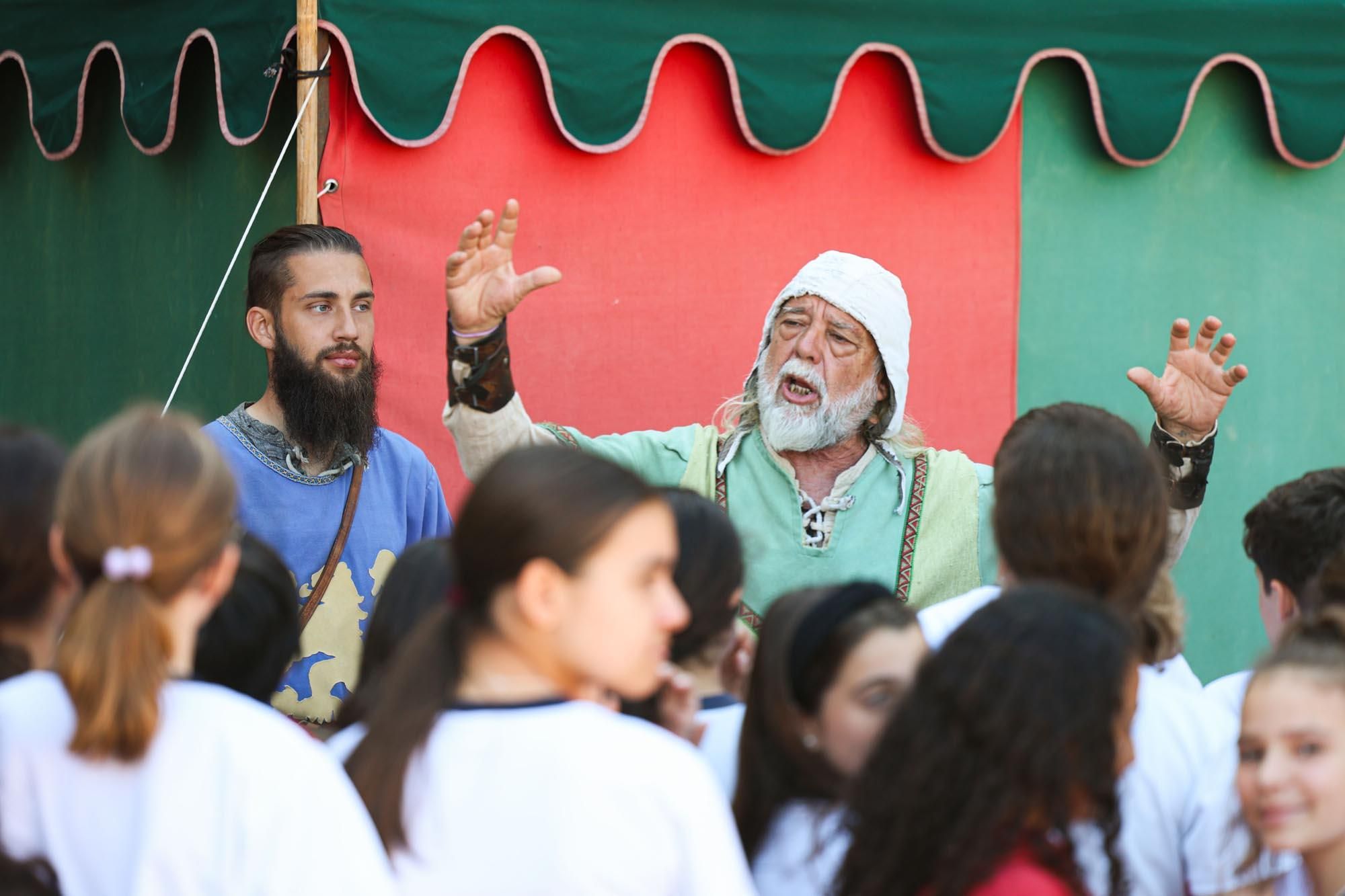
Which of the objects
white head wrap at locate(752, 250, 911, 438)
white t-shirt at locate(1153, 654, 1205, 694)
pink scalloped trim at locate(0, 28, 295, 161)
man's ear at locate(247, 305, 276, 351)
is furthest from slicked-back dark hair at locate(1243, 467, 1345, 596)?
pink scalloped trim at locate(0, 28, 295, 161)

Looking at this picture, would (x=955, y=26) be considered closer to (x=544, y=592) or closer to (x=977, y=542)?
(x=977, y=542)

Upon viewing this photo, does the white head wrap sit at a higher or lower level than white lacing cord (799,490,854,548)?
higher

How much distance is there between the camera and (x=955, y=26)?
14.4 feet

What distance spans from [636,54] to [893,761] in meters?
2.71

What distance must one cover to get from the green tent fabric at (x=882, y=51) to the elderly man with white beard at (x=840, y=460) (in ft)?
1.72

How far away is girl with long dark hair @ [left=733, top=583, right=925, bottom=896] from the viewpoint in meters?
2.12

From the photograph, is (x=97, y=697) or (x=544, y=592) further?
(x=544, y=592)

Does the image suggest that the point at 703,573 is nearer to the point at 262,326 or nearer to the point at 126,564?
the point at 126,564

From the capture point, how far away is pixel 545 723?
5.65ft

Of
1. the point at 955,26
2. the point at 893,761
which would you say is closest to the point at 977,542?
the point at 955,26

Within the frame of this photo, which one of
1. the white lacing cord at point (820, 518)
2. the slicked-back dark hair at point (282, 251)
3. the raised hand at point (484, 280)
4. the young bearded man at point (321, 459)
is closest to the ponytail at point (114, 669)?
the raised hand at point (484, 280)

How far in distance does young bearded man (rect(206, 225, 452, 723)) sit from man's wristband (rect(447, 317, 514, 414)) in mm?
502

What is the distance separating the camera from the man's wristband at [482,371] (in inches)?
127

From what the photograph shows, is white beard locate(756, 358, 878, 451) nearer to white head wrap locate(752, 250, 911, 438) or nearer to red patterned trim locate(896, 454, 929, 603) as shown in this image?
white head wrap locate(752, 250, 911, 438)
